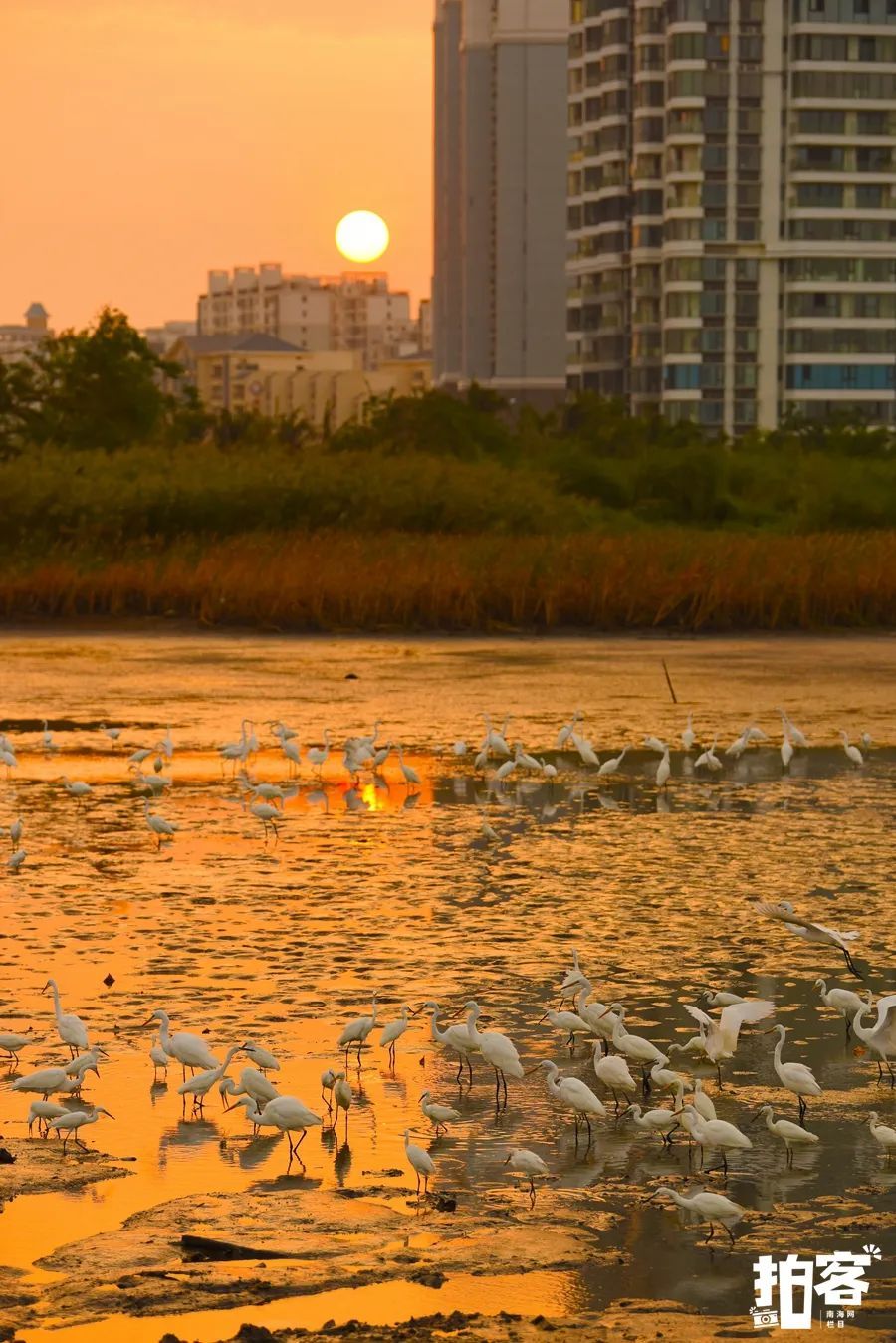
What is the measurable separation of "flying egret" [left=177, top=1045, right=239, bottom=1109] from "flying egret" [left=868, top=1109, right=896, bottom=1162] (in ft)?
6.32

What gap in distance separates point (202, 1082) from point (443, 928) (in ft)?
10.1

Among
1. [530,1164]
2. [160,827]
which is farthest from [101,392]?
[530,1164]

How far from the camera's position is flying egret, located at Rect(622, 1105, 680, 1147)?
675 centimetres

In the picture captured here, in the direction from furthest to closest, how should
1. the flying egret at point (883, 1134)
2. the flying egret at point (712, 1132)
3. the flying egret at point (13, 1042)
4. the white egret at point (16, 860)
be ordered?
the white egret at point (16, 860) < the flying egret at point (13, 1042) < the flying egret at point (883, 1134) < the flying egret at point (712, 1132)

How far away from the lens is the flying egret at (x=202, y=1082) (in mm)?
7066

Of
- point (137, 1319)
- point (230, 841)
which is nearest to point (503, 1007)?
point (137, 1319)

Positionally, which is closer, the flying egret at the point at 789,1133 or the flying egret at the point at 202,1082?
the flying egret at the point at 789,1133

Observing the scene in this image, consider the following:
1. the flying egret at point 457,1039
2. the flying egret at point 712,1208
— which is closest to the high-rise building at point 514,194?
the flying egret at point 457,1039

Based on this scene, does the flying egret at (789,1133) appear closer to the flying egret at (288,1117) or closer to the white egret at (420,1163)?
the white egret at (420,1163)

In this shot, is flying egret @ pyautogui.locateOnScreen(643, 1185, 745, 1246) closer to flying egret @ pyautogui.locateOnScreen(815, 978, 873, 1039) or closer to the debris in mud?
the debris in mud

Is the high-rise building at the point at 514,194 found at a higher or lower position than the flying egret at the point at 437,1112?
higher

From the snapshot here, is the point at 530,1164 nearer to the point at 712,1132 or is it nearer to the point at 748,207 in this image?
the point at 712,1132

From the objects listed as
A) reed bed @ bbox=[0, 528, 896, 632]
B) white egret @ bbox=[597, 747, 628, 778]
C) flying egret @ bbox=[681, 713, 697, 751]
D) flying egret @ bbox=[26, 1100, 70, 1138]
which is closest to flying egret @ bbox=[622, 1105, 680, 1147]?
flying egret @ bbox=[26, 1100, 70, 1138]

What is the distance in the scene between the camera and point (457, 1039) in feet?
24.3
